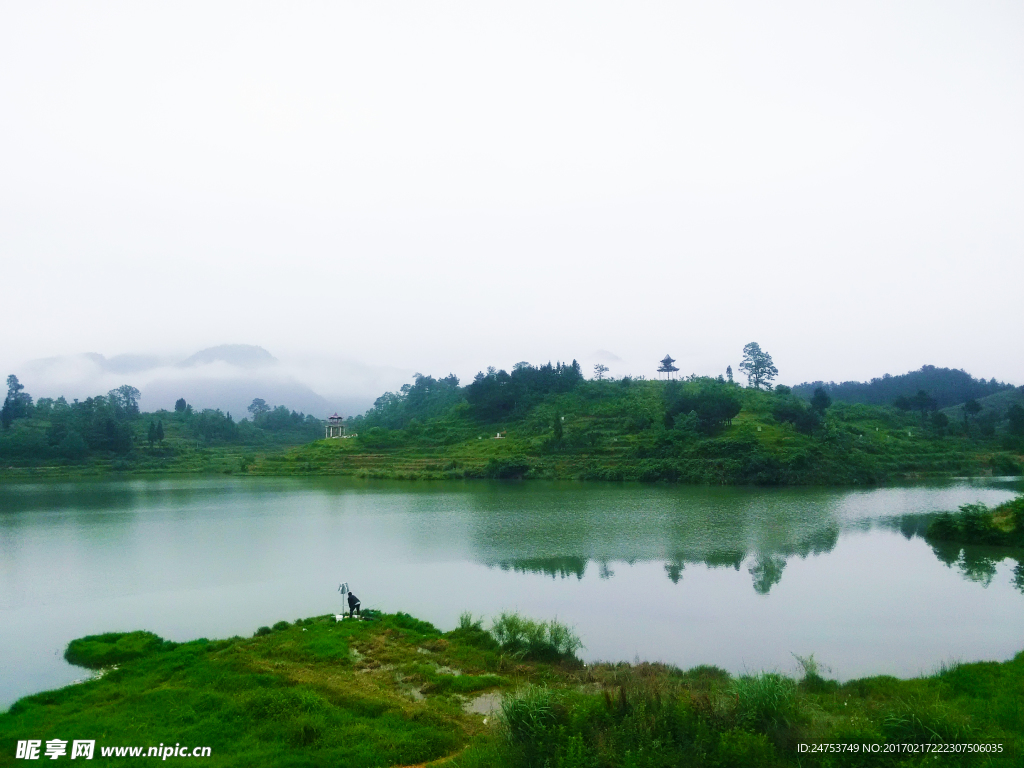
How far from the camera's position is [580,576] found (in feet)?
64.5

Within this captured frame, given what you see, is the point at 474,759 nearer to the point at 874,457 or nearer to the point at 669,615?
the point at 669,615

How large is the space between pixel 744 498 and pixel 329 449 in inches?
1801

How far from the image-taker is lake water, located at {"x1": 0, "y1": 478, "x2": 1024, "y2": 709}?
44.3 feet

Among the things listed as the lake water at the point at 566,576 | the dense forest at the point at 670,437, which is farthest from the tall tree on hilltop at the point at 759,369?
the lake water at the point at 566,576

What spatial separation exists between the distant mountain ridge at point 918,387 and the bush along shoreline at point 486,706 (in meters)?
99.2

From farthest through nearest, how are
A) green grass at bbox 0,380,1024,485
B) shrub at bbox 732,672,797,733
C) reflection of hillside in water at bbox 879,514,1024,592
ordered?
green grass at bbox 0,380,1024,485, reflection of hillside in water at bbox 879,514,1024,592, shrub at bbox 732,672,797,733

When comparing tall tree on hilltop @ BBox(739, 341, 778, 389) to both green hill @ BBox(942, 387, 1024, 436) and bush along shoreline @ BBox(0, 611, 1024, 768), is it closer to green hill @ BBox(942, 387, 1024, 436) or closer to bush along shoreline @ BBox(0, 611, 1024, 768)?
green hill @ BBox(942, 387, 1024, 436)

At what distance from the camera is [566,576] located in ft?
64.7

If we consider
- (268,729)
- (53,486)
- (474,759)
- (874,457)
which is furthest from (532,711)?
(53,486)

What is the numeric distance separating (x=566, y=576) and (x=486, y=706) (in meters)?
9.95

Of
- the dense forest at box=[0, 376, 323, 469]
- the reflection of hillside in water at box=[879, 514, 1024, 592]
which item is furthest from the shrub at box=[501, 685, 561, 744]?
the dense forest at box=[0, 376, 323, 469]

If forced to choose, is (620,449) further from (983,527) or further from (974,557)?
(974,557)

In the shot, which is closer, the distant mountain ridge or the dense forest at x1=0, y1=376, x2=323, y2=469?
the dense forest at x1=0, y1=376, x2=323, y2=469

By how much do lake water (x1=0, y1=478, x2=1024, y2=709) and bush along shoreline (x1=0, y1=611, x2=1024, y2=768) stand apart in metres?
1.40
